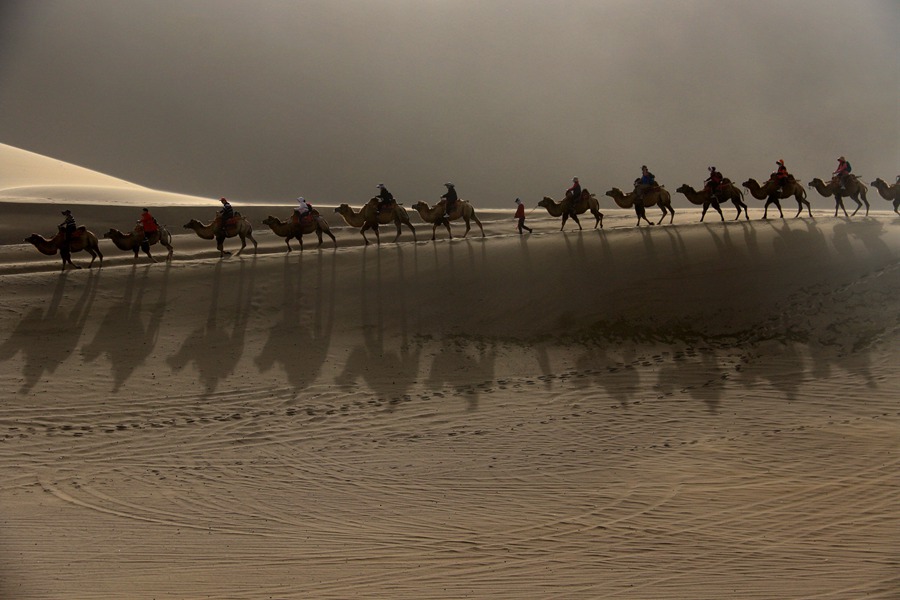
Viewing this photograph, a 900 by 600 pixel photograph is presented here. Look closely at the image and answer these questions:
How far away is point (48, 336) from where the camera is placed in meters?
15.2

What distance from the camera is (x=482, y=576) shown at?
7.54m

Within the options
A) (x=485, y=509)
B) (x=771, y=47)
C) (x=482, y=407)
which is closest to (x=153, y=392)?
(x=482, y=407)

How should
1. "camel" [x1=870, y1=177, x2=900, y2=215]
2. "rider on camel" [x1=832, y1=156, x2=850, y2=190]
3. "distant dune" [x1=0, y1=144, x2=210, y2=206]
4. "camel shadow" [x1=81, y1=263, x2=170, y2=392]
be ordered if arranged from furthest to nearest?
"distant dune" [x1=0, y1=144, x2=210, y2=206]
"camel" [x1=870, y1=177, x2=900, y2=215]
"rider on camel" [x1=832, y1=156, x2=850, y2=190]
"camel shadow" [x1=81, y1=263, x2=170, y2=392]

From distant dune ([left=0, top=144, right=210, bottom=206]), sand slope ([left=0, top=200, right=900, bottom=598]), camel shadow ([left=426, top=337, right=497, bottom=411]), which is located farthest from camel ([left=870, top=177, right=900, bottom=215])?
distant dune ([left=0, top=144, right=210, bottom=206])

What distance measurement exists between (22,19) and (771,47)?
191 feet

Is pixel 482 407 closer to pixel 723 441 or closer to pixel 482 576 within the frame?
pixel 723 441

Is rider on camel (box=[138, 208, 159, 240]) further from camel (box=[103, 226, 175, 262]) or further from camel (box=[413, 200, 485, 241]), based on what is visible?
camel (box=[413, 200, 485, 241])

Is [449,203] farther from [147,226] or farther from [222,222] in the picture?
[147,226]

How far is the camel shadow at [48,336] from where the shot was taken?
542 inches

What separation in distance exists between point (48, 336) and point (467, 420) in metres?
7.98

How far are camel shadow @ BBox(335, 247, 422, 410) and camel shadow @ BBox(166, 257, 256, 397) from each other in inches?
75.2

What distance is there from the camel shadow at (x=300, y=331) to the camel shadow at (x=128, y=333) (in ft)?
6.47

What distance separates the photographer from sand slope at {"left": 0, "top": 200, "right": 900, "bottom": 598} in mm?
7773

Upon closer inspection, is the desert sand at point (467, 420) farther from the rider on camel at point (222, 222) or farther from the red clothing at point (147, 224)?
the rider on camel at point (222, 222)
